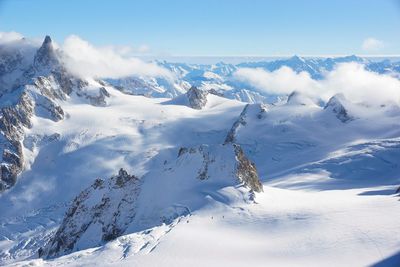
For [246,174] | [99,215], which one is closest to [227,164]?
[246,174]

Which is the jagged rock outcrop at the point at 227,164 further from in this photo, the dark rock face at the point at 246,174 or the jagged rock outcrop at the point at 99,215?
the jagged rock outcrop at the point at 99,215

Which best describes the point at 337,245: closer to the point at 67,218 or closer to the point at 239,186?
the point at 239,186

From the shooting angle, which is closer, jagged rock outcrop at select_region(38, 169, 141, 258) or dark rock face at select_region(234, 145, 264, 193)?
jagged rock outcrop at select_region(38, 169, 141, 258)

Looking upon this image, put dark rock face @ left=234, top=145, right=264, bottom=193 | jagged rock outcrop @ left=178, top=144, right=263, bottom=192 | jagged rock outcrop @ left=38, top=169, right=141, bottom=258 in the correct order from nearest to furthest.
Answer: jagged rock outcrop @ left=38, top=169, right=141, bottom=258, dark rock face @ left=234, top=145, right=264, bottom=193, jagged rock outcrop @ left=178, top=144, right=263, bottom=192

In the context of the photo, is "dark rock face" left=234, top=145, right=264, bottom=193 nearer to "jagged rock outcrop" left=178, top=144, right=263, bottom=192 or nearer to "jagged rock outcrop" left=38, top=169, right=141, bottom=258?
"jagged rock outcrop" left=178, top=144, right=263, bottom=192

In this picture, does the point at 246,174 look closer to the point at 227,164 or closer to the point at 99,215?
the point at 227,164

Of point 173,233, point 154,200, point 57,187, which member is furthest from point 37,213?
point 173,233

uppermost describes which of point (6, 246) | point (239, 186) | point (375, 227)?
point (239, 186)

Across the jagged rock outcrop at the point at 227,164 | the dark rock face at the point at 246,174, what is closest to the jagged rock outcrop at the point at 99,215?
the jagged rock outcrop at the point at 227,164

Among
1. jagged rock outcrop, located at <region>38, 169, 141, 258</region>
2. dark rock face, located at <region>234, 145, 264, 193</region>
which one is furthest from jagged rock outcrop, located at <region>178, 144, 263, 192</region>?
jagged rock outcrop, located at <region>38, 169, 141, 258</region>
